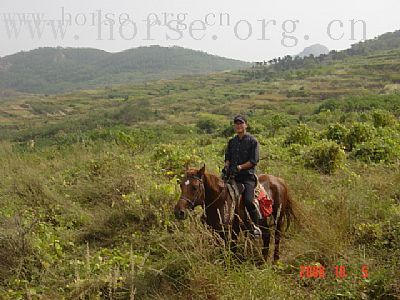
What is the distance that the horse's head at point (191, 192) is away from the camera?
16.0ft

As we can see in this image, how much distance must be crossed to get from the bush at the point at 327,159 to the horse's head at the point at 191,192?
6.19 meters

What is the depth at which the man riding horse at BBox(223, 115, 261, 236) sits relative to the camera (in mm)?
5406

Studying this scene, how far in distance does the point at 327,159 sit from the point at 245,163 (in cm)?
586

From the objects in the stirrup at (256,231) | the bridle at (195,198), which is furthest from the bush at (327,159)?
the bridle at (195,198)

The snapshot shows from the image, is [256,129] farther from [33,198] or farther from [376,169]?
[33,198]

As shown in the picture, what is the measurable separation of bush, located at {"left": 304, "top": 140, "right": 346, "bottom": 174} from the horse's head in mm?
6190

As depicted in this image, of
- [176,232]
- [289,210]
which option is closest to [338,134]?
[289,210]

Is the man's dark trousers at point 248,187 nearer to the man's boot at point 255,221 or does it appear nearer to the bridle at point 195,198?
the man's boot at point 255,221

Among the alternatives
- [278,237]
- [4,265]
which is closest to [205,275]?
[278,237]

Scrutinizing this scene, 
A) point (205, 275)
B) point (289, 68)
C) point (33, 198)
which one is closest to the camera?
point (205, 275)

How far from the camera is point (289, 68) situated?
343 ft

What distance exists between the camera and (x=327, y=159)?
10.6m

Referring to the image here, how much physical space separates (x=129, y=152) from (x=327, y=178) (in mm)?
6530
